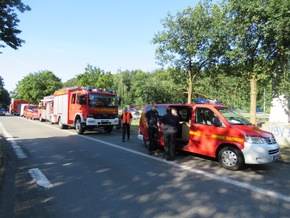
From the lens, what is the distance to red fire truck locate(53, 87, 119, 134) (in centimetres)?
1551

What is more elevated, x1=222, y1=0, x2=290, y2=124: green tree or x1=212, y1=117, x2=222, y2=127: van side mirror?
x1=222, y1=0, x2=290, y2=124: green tree

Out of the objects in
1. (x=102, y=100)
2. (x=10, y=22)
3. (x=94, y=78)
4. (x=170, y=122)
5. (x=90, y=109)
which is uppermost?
(x=94, y=78)

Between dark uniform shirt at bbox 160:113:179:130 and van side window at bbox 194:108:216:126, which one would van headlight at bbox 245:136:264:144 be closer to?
van side window at bbox 194:108:216:126

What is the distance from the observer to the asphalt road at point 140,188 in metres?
4.37

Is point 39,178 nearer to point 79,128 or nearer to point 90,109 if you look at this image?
point 90,109

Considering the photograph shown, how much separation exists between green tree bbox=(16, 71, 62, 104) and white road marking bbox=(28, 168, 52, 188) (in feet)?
193

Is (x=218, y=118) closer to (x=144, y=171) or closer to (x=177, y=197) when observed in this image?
(x=144, y=171)

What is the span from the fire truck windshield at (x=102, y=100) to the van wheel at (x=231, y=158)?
970 centimetres

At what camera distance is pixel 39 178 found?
6234 mm

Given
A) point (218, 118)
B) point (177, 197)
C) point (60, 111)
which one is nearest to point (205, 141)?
point (218, 118)

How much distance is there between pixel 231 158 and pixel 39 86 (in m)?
62.9

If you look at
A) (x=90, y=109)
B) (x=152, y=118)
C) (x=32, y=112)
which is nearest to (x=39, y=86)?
(x=32, y=112)

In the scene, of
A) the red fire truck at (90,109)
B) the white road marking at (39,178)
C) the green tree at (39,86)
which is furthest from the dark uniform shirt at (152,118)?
the green tree at (39,86)

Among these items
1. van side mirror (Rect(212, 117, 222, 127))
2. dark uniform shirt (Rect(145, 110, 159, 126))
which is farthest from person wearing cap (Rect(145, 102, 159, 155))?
van side mirror (Rect(212, 117, 222, 127))
